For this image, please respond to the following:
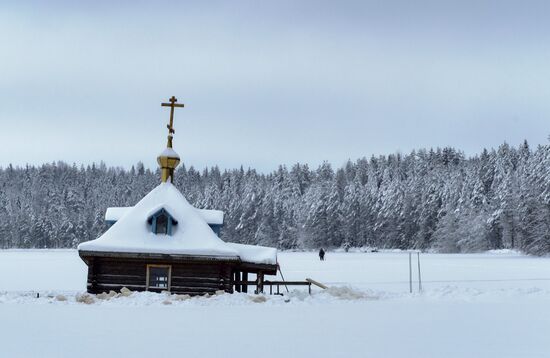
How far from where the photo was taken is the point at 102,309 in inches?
800

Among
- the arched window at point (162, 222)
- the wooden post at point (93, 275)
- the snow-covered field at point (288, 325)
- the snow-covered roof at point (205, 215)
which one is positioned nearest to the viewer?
the snow-covered field at point (288, 325)

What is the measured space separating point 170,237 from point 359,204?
93.6m

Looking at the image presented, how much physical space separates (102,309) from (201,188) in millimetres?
142151

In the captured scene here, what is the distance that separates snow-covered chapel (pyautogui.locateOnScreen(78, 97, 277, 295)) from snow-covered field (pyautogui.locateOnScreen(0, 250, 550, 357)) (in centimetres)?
241

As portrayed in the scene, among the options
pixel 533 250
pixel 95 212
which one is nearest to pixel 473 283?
pixel 533 250

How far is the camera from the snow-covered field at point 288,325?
12102mm

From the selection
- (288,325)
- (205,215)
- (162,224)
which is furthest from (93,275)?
(288,325)

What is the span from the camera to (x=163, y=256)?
82.7 ft

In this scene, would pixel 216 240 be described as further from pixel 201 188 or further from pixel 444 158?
pixel 201 188

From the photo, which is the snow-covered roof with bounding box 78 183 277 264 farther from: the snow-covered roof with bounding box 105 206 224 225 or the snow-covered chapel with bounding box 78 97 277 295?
the snow-covered roof with bounding box 105 206 224 225

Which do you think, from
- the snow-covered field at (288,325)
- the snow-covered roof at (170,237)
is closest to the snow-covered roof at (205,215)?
the snow-covered roof at (170,237)

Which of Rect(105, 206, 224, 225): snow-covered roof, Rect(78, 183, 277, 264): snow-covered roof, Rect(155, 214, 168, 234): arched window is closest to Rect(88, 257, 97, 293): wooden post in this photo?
Rect(78, 183, 277, 264): snow-covered roof

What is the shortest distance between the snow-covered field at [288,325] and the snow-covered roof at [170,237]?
2524 mm

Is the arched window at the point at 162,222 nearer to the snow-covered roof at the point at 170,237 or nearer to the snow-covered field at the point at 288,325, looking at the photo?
the snow-covered roof at the point at 170,237
